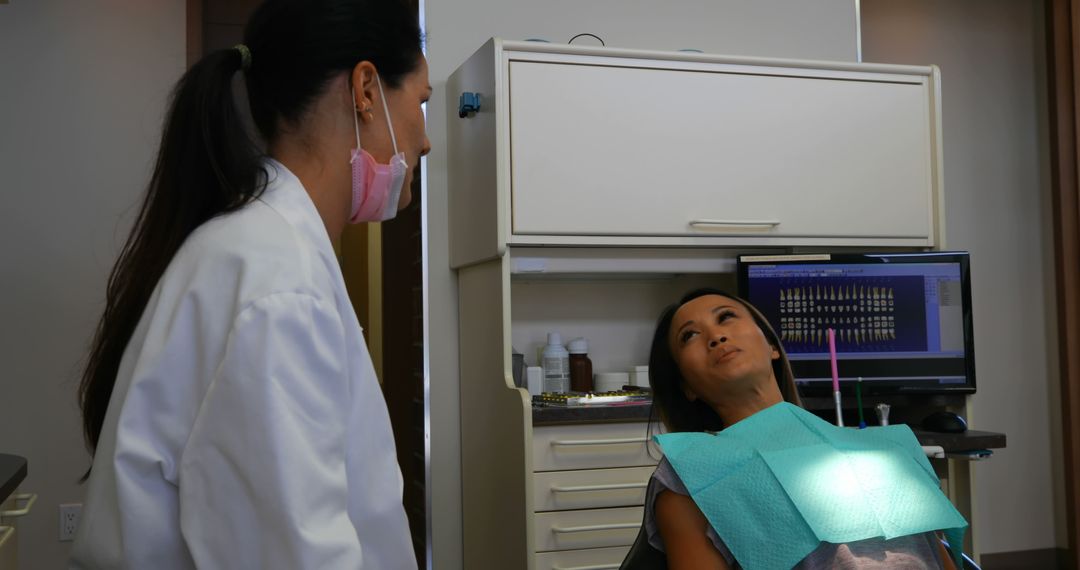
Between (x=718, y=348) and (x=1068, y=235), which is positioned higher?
(x=1068, y=235)

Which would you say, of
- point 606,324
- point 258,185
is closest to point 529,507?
point 606,324

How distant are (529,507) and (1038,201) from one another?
2592 mm

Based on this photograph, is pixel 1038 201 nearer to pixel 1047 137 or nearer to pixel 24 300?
pixel 1047 137

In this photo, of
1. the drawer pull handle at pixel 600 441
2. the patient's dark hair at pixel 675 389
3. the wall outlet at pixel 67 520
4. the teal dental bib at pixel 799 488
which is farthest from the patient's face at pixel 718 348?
the wall outlet at pixel 67 520

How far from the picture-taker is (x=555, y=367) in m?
2.82

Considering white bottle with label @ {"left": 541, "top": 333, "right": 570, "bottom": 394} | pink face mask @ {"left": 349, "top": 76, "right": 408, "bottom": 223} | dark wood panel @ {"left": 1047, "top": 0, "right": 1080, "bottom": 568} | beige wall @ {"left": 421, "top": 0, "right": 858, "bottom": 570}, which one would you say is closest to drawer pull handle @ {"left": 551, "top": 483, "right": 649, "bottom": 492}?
white bottle with label @ {"left": 541, "top": 333, "right": 570, "bottom": 394}

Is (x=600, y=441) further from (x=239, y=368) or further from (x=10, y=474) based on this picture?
(x=239, y=368)

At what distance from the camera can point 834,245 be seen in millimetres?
2852

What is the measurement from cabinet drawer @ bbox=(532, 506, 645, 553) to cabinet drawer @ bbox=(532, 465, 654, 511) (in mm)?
20

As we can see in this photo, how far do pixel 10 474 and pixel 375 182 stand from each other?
0.86m

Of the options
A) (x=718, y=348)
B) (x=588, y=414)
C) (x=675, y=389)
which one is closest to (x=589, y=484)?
(x=588, y=414)

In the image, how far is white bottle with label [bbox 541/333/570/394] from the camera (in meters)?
2.82

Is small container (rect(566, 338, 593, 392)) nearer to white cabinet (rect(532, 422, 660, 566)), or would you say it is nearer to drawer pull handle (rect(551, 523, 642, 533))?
white cabinet (rect(532, 422, 660, 566))

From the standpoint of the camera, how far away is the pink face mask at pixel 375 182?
107 centimetres
